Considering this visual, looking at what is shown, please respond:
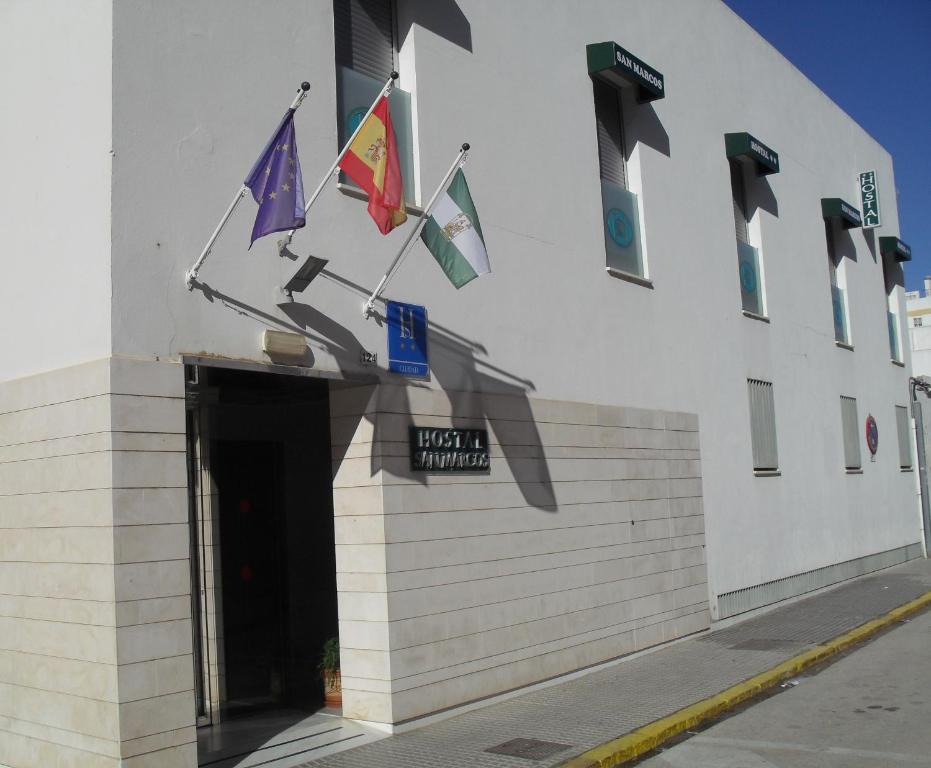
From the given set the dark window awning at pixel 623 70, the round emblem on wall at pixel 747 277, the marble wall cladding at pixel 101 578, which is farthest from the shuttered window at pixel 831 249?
the marble wall cladding at pixel 101 578

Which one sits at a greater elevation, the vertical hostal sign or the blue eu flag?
the vertical hostal sign

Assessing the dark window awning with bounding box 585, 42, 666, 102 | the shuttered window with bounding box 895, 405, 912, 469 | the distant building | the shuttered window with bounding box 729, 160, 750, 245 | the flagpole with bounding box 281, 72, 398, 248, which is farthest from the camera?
the distant building

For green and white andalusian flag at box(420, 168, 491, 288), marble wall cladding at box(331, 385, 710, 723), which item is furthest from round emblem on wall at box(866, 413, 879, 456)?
green and white andalusian flag at box(420, 168, 491, 288)

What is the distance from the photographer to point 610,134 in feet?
41.5

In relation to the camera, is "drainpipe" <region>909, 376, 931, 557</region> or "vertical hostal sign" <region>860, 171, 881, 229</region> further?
"drainpipe" <region>909, 376, 931, 557</region>

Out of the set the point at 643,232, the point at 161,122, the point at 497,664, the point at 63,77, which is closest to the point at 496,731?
the point at 497,664

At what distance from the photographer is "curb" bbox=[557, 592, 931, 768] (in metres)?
7.41

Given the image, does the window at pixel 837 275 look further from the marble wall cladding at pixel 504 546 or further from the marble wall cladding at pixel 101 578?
the marble wall cladding at pixel 101 578

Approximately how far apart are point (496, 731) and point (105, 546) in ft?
11.8

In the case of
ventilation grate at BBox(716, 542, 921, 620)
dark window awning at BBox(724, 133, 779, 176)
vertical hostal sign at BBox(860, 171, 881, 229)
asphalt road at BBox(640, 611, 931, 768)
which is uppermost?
vertical hostal sign at BBox(860, 171, 881, 229)

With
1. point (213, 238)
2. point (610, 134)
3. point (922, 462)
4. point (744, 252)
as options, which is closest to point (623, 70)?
point (610, 134)

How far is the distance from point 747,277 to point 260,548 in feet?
30.3

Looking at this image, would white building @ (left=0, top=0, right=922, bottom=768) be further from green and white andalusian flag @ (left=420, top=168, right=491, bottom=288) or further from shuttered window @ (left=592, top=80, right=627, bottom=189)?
green and white andalusian flag @ (left=420, top=168, right=491, bottom=288)

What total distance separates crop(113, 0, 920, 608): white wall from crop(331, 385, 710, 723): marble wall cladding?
0.45 meters
